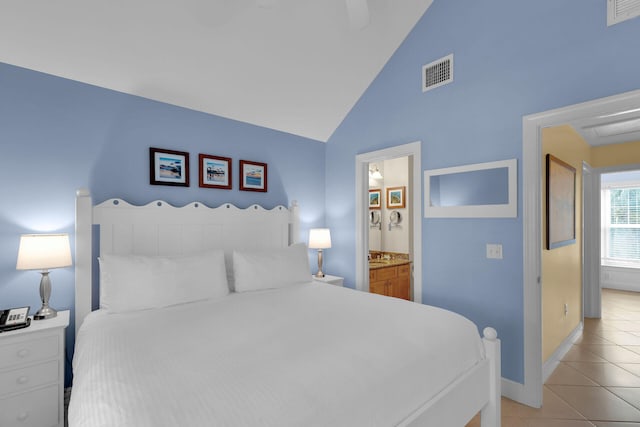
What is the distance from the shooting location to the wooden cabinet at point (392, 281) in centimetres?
370

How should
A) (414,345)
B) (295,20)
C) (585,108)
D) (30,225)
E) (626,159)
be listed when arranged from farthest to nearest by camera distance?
(626,159)
(295,20)
(30,225)
(585,108)
(414,345)

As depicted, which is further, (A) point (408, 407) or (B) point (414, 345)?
(B) point (414, 345)

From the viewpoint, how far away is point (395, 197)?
4.67 meters

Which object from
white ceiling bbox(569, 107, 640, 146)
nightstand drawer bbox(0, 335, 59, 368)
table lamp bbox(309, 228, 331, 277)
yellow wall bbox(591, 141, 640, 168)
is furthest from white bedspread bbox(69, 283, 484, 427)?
yellow wall bbox(591, 141, 640, 168)

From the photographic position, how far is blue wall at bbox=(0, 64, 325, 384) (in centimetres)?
204

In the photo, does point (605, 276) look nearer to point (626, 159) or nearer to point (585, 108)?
point (626, 159)

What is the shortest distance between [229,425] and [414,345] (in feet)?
2.87

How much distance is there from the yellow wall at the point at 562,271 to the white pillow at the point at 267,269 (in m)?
2.10

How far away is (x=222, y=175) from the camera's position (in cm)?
300

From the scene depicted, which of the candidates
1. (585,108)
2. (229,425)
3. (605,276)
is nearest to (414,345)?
(229,425)

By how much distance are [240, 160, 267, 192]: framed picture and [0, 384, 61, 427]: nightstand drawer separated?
2051 mm

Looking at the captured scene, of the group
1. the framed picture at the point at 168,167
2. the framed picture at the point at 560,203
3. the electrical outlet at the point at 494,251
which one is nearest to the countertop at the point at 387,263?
the electrical outlet at the point at 494,251

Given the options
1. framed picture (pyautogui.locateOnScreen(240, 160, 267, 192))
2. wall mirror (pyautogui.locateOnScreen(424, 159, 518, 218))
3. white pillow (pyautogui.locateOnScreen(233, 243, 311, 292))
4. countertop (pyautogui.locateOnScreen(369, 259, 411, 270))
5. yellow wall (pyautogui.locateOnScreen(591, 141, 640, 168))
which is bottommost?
countertop (pyautogui.locateOnScreen(369, 259, 411, 270))

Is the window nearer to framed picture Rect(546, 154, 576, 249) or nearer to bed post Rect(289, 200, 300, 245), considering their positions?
framed picture Rect(546, 154, 576, 249)
